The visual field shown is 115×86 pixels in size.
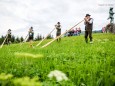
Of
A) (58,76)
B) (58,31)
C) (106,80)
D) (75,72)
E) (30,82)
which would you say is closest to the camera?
(30,82)

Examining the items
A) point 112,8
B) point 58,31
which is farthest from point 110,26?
point 58,31

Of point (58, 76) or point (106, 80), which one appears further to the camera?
point (106, 80)

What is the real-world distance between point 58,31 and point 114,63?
2248cm

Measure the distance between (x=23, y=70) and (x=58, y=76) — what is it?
2.63m

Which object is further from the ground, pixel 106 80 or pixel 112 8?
pixel 112 8

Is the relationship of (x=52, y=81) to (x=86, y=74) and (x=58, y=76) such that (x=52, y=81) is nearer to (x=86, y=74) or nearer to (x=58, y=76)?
(x=86, y=74)

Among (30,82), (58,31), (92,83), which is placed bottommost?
(92,83)

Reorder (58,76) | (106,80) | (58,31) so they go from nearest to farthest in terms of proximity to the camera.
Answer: (58,76) < (106,80) < (58,31)

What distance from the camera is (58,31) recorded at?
90.9 feet

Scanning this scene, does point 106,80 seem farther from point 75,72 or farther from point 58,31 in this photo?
point 58,31

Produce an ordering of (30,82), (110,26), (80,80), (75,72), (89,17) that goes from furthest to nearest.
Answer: (110,26) → (89,17) → (75,72) → (80,80) → (30,82)

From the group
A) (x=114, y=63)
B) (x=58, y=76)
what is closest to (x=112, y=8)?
(x=114, y=63)

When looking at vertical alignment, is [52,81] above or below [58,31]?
below

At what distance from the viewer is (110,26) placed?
4703 centimetres
